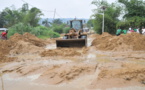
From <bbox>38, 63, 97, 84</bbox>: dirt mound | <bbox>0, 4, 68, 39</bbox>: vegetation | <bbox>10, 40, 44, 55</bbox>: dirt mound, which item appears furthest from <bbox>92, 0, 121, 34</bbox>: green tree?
<bbox>38, 63, 97, 84</bbox>: dirt mound

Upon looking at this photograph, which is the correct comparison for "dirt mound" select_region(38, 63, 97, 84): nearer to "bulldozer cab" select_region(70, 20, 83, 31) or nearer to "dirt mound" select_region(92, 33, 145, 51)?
"dirt mound" select_region(92, 33, 145, 51)

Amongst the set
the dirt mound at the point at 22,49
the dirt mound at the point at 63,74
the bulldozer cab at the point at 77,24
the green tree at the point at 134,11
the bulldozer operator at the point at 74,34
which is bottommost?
the dirt mound at the point at 63,74

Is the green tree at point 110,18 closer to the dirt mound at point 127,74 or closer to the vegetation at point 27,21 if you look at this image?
the vegetation at point 27,21

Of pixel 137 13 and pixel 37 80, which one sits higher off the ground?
pixel 137 13

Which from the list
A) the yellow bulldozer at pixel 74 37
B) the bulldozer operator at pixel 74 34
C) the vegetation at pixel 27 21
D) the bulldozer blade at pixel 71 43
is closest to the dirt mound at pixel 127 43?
the bulldozer blade at pixel 71 43

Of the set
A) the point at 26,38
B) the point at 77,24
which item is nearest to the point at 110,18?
the point at 77,24

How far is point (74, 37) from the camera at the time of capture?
14.9 metres

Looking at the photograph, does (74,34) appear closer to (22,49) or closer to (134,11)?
(22,49)

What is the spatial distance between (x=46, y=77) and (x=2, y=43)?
7.79 m

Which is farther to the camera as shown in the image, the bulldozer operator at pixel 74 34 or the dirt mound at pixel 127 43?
the bulldozer operator at pixel 74 34

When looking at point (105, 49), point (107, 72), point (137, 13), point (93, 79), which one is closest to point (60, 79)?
point (93, 79)

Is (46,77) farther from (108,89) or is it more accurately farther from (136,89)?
(136,89)

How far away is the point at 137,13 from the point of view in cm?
1816

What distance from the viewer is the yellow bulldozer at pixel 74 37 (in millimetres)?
13438
